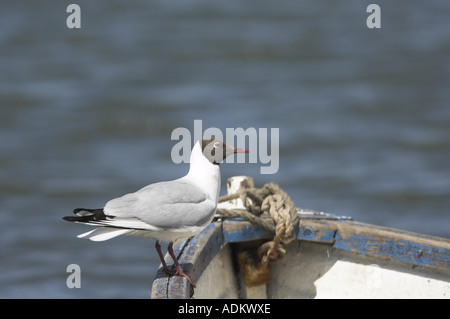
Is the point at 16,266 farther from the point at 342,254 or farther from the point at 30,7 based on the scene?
the point at 30,7

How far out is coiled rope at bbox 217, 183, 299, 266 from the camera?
343 centimetres

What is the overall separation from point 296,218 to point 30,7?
960 centimetres

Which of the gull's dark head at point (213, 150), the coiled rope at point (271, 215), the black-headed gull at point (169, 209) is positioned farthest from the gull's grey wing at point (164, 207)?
the coiled rope at point (271, 215)

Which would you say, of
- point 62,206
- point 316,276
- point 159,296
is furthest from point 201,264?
point 62,206

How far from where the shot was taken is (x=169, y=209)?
111 inches

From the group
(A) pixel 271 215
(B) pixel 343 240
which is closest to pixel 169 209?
(A) pixel 271 215

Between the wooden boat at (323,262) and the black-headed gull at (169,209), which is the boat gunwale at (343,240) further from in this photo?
the black-headed gull at (169,209)

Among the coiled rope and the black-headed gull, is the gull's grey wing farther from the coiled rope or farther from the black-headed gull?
the coiled rope

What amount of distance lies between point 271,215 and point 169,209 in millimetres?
781

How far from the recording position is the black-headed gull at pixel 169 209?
272cm

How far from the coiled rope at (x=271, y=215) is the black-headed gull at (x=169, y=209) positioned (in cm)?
47

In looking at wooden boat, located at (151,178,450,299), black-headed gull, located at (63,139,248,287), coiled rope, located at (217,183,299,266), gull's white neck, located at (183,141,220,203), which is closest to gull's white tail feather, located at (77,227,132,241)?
black-headed gull, located at (63,139,248,287)

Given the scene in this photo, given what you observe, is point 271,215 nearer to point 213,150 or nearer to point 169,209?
point 213,150

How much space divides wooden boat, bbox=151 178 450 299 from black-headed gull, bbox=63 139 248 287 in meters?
0.33
